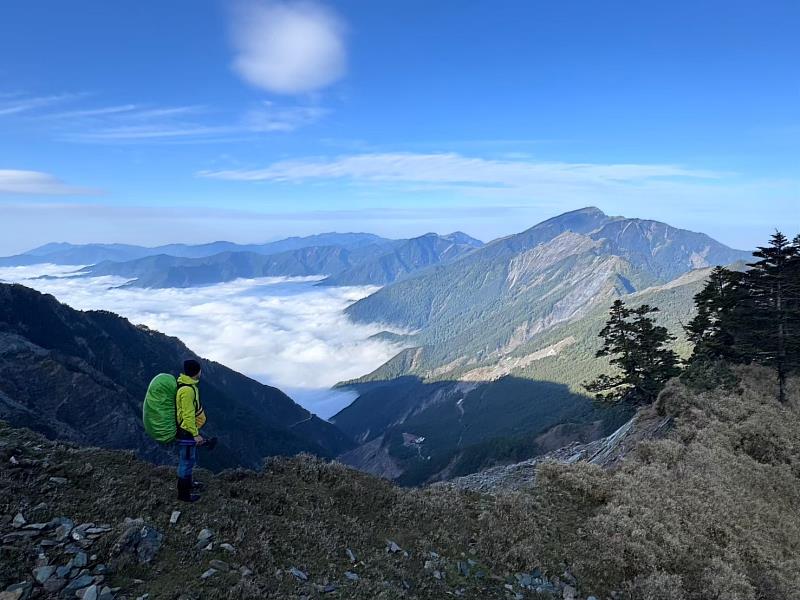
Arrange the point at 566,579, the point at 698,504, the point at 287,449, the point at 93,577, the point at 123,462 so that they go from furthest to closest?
1. the point at 287,449
2. the point at 698,504
3. the point at 123,462
4. the point at 566,579
5. the point at 93,577

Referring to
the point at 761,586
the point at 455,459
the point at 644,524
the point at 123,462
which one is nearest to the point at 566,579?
the point at 644,524

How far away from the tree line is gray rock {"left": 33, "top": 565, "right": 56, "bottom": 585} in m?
34.9

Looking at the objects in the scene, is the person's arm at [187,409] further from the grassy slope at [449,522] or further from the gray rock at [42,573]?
the gray rock at [42,573]

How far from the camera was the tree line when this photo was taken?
29938 mm

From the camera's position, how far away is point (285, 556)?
11.5 m

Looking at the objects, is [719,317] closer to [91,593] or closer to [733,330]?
[733,330]

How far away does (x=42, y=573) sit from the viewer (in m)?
8.66

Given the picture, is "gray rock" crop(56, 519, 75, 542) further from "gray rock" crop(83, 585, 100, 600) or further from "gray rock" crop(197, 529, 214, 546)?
"gray rock" crop(197, 529, 214, 546)

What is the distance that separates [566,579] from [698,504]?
25.3 ft

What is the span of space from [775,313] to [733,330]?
10.1 feet

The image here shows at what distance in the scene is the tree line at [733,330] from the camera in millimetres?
29938

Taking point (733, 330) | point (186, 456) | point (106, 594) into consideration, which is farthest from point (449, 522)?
point (733, 330)

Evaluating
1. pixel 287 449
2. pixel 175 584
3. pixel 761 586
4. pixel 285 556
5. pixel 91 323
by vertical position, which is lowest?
pixel 287 449

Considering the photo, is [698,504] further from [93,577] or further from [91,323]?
[91,323]
